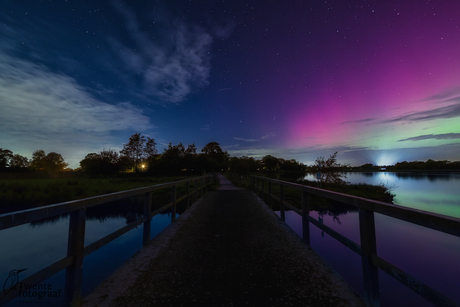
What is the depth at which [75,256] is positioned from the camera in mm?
1826

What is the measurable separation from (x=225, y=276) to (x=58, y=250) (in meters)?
11.9

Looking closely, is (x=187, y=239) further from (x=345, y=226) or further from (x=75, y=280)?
(x=345, y=226)

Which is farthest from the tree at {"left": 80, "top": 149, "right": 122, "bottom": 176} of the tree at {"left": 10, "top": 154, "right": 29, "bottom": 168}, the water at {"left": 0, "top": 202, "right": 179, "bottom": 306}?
the tree at {"left": 10, "top": 154, "right": 29, "bottom": 168}

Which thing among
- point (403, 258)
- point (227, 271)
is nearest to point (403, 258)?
point (403, 258)

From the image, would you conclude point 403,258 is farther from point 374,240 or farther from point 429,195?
point 429,195

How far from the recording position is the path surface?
6.21 feet

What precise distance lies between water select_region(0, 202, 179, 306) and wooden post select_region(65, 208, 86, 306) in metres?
4.09

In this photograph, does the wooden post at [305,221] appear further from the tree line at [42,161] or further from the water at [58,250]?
the tree line at [42,161]

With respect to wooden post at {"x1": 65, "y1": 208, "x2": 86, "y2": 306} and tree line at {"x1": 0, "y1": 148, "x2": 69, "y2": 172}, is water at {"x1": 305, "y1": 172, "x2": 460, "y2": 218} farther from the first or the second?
tree line at {"x1": 0, "y1": 148, "x2": 69, "y2": 172}

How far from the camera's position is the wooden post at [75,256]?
5.92 feet

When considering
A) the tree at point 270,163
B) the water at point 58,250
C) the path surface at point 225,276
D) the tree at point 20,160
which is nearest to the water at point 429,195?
the path surface at point 225,276

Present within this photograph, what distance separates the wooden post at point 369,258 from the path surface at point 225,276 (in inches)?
6.3

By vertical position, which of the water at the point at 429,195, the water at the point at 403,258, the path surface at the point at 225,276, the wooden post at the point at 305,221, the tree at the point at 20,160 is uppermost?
the tree at the point at 20,160

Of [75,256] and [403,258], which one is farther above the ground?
[75,256]
